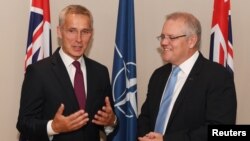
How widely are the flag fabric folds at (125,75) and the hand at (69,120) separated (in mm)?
940

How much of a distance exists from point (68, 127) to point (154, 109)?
64 centimetres

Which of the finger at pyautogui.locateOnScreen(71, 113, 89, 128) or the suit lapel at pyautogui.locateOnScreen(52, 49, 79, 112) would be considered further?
the suit lapel at pyautogui.locateOnScreen(52, 49, 79, 112)

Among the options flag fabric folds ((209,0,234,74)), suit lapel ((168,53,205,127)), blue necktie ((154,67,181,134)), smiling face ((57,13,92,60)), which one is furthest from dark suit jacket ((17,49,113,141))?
flag fabric folds ((209,0,234,74))

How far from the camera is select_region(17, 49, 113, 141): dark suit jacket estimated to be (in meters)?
2.38

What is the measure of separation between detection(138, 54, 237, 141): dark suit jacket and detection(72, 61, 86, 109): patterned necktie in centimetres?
58

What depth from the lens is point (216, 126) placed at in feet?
7.20

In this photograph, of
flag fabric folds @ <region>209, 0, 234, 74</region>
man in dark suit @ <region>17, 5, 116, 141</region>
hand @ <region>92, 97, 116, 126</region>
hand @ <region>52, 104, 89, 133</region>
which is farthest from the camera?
flag fabric folds @ <region>209, 0, 234, 74</region>

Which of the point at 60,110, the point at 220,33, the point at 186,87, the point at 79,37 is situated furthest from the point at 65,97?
the point at 220,33

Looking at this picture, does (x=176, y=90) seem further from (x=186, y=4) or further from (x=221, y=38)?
(x=186, y=4)

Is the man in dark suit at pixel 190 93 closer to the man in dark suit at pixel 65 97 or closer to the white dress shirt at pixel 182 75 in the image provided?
the white dress shirt at pixel 182 75

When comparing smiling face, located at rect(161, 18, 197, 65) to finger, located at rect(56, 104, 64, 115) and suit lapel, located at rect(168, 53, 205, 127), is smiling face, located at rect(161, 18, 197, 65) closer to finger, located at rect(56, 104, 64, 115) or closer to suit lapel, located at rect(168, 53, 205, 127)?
suit lapel, located at rect(168, 53, 205, 127)

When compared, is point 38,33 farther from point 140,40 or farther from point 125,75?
point 140,40

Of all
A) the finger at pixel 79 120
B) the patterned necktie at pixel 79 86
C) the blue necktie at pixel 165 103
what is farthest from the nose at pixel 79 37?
the blue necktie at pixel 165 103

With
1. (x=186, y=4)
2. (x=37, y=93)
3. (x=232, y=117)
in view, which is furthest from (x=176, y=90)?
(x=186, y=4)
